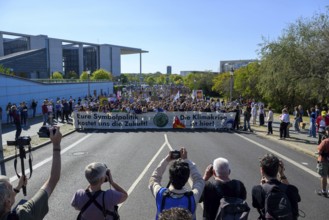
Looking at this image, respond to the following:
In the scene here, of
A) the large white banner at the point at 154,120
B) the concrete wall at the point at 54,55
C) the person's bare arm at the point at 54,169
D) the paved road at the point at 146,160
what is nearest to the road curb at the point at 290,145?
the paved road at the point at 146,160

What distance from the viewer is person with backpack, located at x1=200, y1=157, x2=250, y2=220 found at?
3.57m

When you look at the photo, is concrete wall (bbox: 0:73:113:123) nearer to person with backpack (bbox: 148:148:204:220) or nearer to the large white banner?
the large white banner

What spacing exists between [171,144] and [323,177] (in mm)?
8321

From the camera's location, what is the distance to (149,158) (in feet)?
38.9

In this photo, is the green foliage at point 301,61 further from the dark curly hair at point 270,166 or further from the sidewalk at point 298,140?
the dark curly hair at point 270,166

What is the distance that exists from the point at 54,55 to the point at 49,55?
6.31 ft

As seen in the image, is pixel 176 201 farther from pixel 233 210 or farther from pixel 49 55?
pixel 49 55

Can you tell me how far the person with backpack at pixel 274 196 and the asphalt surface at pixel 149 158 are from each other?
2.93 m

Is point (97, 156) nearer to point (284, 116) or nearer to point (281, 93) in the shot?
point (284, 116)

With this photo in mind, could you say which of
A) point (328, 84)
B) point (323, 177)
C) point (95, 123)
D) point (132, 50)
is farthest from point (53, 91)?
point (132, 50)

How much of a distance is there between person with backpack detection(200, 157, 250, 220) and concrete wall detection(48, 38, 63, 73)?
86350mm

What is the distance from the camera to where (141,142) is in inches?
616

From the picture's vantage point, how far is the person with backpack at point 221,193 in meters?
3.57

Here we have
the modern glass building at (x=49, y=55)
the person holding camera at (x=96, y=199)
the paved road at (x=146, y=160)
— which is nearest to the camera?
the person holding camera at (x=96, y=199)
